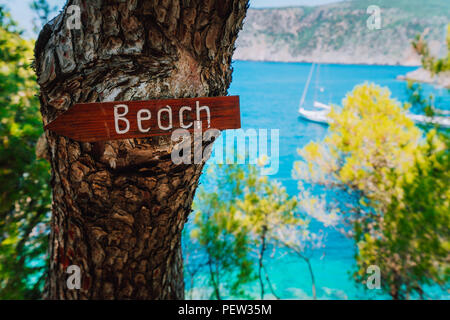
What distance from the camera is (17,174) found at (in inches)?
187

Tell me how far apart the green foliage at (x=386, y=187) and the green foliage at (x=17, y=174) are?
6.35m

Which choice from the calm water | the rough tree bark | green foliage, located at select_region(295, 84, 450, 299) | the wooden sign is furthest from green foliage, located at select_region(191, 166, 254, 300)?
the wooden sign

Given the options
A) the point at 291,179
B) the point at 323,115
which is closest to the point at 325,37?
the point at 323,115

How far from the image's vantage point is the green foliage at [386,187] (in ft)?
13.9

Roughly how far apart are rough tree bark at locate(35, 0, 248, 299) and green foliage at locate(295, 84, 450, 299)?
4.76 meters

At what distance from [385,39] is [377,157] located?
9856 mm

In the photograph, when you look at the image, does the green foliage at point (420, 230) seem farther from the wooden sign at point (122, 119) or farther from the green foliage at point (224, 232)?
the wooden sign at point (122, 119)

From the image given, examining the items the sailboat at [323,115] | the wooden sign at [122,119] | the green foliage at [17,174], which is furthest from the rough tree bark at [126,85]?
the sailboat at [323,115]

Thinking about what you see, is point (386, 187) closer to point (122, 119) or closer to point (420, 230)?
point (420, 230)

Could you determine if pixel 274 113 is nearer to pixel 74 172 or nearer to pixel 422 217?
pixel 422 217

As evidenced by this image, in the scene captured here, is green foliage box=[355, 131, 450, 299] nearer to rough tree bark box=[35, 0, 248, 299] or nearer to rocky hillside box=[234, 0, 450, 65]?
rough tree bark box=[35, 0, 248, 299]

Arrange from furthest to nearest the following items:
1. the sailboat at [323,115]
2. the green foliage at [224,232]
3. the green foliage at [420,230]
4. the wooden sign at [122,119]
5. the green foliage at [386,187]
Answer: the green foliage at [224,232], the sailboat at [323,115], the green foliage at [386,187], the green foliage at [420,230], the wooden sign at [122,119]

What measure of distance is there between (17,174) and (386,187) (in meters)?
7.26
